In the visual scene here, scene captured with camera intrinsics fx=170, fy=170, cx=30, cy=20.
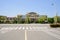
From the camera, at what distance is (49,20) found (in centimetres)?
9100

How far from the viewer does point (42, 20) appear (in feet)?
→ 310

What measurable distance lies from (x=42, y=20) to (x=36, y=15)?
22210mm

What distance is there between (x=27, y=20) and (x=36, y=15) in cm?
2450

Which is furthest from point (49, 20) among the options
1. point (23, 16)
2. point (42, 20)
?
point (23, 16)

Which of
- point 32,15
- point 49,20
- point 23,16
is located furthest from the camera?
point 32,15

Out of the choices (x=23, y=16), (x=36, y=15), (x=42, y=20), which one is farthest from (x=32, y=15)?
(x=42, y=20)

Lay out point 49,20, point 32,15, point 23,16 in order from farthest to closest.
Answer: point 32,15 < point 23,16 < point 49,20

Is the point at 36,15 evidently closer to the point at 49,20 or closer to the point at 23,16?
the point at 23,16

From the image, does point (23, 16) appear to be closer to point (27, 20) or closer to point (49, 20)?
point (27, 20)

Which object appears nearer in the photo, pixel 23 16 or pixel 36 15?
pixel 23 16

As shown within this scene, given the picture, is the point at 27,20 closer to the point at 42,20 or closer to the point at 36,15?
the point at 42,20

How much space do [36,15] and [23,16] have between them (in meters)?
13.0

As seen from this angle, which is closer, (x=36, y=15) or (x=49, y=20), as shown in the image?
(x=49, y=20)

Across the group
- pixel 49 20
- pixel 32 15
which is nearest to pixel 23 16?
pixel 32 15
